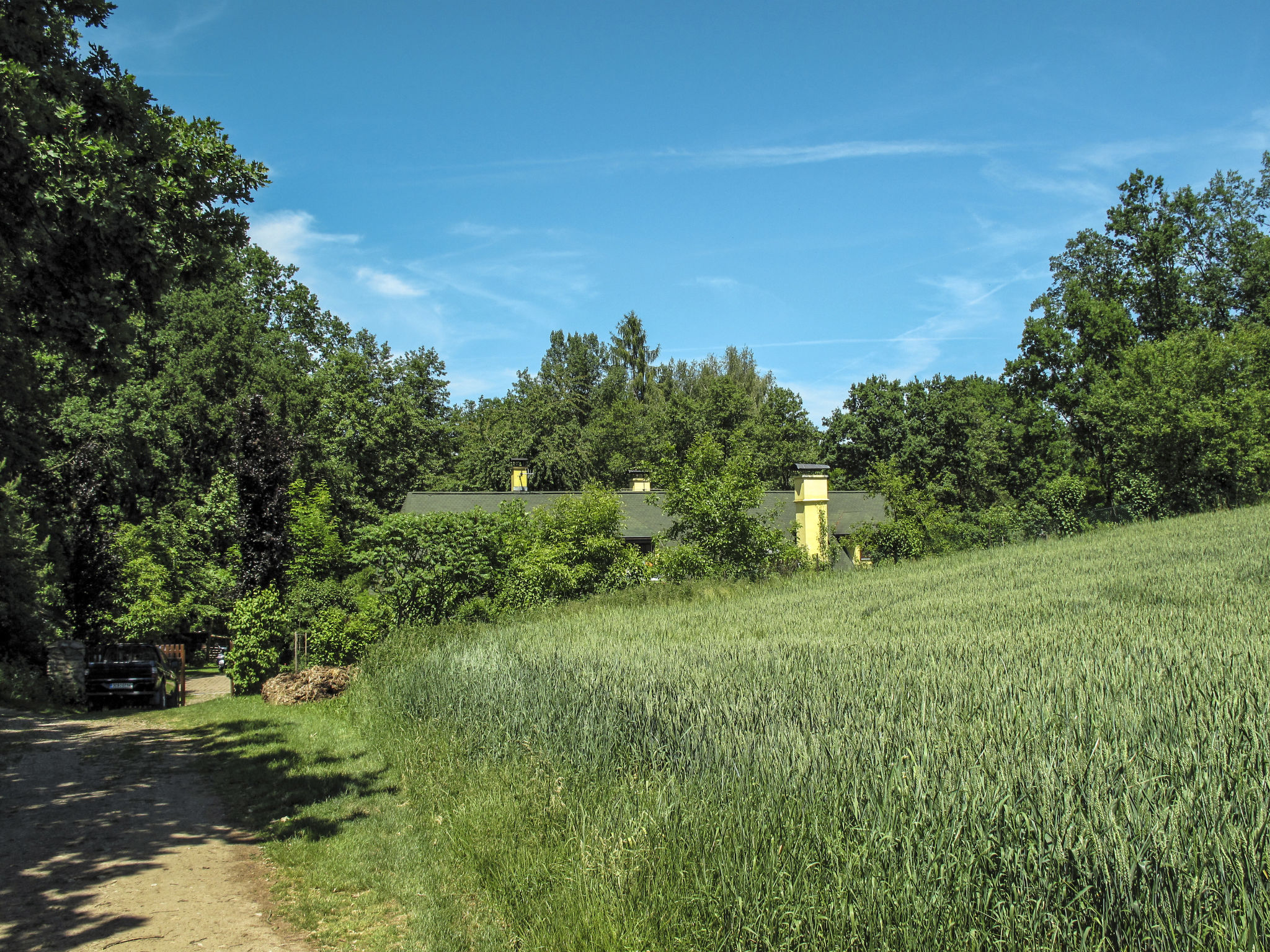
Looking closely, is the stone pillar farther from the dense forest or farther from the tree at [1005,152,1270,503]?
the tree at [1005,152,1270,503]

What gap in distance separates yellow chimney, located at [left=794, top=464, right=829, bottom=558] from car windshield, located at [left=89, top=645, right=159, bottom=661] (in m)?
23.4

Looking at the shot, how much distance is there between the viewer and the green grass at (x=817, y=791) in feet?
10.2

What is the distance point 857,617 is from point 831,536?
22603mm

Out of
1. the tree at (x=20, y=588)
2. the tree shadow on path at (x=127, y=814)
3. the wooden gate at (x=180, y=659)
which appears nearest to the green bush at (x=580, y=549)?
the wooden gate at (x=180, y=659)

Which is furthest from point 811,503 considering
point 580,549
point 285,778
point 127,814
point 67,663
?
point 127,814

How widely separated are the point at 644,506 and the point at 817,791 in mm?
30878

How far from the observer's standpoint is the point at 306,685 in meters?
14.4

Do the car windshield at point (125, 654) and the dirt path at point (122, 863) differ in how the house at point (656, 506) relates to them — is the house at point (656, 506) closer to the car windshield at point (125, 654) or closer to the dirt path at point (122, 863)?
the car windshield at point (125, 654)

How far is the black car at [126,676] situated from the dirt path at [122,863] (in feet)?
26.0

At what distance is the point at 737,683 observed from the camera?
6.81 meters

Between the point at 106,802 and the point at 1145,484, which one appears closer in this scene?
the point at 106,802

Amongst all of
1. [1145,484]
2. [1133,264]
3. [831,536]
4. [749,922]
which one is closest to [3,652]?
[749,922]

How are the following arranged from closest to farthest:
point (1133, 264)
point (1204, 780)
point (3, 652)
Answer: point (1204, 780) < point (3, 652) < point (1133, 264)

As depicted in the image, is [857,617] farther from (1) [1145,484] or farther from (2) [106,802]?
(1) [1145,484]
